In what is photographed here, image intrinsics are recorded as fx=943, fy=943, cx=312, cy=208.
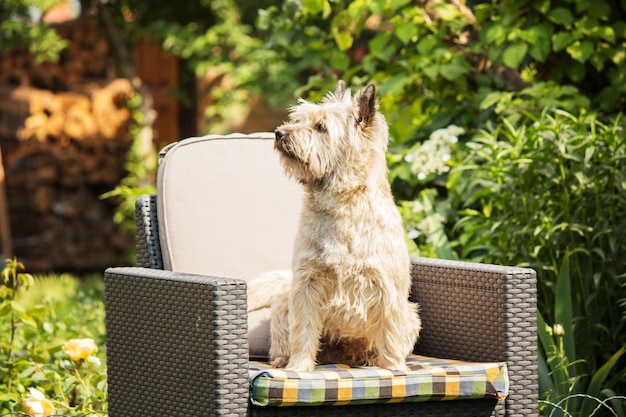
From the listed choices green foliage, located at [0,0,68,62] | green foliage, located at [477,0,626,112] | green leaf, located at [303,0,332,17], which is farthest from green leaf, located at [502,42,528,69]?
green foliage, located at [0,0,68,62]

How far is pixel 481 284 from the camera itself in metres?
3.16

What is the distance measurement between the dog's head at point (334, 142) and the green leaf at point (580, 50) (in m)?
1.94

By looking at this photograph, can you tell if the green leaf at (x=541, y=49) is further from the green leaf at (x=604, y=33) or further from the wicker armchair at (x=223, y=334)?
the wicker armchair at (x=223, y=334)

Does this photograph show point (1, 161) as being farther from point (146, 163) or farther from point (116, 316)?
point (116, 316)

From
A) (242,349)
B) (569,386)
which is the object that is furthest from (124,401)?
(569,386)

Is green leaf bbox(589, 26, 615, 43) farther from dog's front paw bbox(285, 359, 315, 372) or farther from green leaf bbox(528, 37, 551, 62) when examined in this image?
dog's front paw bbox(285, 359, 315, 372)

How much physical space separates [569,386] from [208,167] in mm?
1616

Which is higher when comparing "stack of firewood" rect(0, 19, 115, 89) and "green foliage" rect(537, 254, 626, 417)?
"stack of firewood" rect(0, 19, 115, 89)

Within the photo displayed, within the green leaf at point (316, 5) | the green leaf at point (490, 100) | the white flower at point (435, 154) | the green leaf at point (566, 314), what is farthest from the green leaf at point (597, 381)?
the green leaf at point (316, 5)

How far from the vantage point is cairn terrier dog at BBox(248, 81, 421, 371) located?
9.62 ft

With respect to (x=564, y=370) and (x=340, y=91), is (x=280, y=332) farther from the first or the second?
(x=564, y=370)

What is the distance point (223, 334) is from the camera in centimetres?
270

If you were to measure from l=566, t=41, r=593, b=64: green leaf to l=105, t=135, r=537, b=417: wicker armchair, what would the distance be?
170 cm

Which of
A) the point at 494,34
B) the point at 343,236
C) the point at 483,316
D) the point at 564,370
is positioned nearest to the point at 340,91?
the point at 343,236
